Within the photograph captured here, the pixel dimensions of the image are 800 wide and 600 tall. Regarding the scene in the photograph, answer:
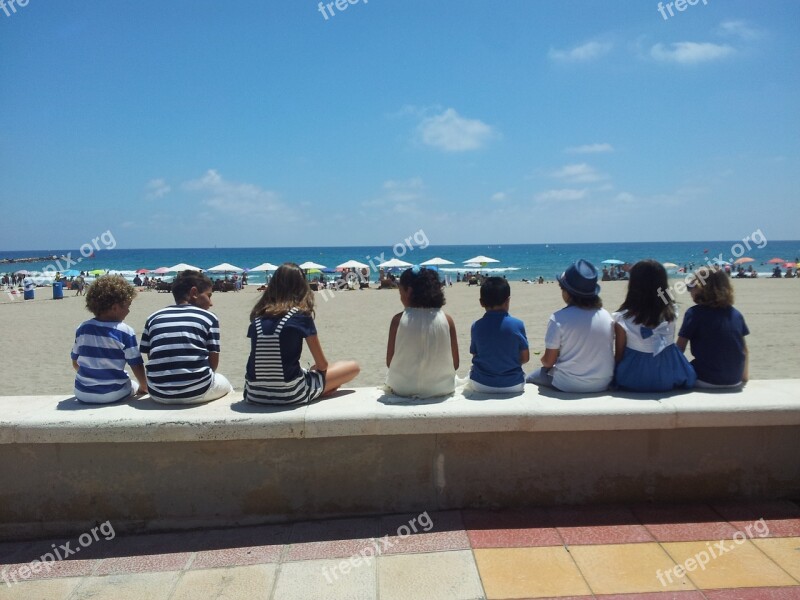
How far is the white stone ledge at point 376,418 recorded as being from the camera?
291 cm

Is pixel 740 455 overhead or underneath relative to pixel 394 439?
underneath

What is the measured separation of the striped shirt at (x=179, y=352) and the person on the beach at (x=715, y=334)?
3017 mm

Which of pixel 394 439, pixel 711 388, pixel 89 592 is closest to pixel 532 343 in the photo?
pixel 711 388

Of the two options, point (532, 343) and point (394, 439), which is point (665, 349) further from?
point (532, 343)

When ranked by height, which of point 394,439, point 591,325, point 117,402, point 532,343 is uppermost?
point 591,325

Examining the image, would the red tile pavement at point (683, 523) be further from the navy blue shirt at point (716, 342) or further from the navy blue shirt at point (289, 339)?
the navy blue shirt at point (289, 339)

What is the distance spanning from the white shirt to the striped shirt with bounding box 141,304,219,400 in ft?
6.95

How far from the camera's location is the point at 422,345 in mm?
3406

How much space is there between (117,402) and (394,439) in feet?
5.52

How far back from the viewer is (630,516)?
3.12m

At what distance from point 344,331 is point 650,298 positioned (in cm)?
1097

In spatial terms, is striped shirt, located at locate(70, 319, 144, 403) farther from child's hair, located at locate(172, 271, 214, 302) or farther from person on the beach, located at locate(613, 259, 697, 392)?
person on the beach, located at locate(613, 259, 697, 392)

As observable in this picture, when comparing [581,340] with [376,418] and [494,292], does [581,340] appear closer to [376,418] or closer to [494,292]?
[494,292]

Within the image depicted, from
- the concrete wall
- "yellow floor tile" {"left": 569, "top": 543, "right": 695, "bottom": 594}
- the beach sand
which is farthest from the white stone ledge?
the beach sand
